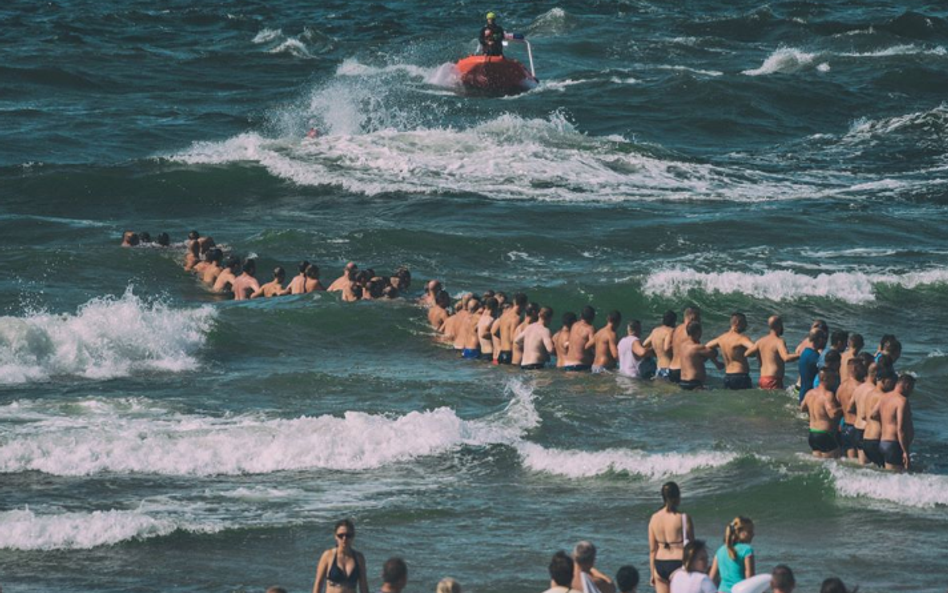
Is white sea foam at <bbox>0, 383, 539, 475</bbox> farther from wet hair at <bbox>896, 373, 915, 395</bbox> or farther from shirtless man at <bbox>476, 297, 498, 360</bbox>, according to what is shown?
wet hair at <bbox>896, 373, 915, 395</bbox>

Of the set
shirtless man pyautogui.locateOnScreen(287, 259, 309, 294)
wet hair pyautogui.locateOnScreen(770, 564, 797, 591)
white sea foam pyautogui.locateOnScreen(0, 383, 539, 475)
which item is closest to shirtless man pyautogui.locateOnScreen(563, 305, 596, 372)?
white sea foam pyautogui.locateOnScreen(0, 383, 539, 475)

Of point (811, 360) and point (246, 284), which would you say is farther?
point (246, 284)

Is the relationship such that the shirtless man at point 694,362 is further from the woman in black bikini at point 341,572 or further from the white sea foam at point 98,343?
the woman in black bikini at point 341,572

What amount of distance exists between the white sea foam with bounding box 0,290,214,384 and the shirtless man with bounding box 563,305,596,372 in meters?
4.98

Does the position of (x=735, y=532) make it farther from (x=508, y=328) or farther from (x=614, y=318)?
(x=508, y=328)

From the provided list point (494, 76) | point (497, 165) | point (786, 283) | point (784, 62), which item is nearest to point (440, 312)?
point (786, 283)

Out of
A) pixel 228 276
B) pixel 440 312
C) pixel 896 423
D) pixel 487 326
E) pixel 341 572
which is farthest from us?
pixel 228 276

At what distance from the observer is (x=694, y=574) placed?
960cm

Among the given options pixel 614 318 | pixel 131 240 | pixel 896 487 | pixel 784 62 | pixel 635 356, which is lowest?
pixel 896 487

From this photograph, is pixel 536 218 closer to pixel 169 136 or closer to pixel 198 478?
pixel 169 136

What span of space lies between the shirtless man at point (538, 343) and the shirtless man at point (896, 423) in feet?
17.9

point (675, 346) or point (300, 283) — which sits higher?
point (300, 283)

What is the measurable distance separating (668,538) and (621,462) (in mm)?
4376

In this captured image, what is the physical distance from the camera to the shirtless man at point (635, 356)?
59.2 ft
